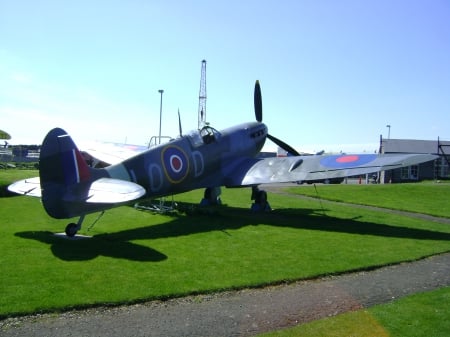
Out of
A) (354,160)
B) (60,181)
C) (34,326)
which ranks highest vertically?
(354,160)

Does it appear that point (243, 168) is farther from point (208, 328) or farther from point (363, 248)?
point (208, 328)

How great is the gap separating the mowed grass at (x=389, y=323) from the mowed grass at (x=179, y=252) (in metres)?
1.79

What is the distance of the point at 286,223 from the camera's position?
1412cm

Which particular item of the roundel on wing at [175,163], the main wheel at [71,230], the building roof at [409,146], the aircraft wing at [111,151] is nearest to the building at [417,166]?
the building roof at [409,146]

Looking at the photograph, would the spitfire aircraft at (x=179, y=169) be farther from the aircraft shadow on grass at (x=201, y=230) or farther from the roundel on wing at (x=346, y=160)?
the aircraft shadow on grass at (x=201, y=230)

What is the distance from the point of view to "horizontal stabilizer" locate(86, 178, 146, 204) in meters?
9.34

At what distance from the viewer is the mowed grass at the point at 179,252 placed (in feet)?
22.2

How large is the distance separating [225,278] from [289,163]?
31.0 feet

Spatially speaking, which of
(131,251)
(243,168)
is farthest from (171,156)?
(131,251)

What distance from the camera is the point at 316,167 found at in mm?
15422

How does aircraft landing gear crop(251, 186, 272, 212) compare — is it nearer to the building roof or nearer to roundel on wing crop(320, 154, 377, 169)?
roundel on wing crop(320, 154, 377, 169)

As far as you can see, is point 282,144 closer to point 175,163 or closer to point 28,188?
point 175,163

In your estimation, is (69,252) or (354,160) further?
(354,160)

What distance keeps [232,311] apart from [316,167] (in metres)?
10.0
